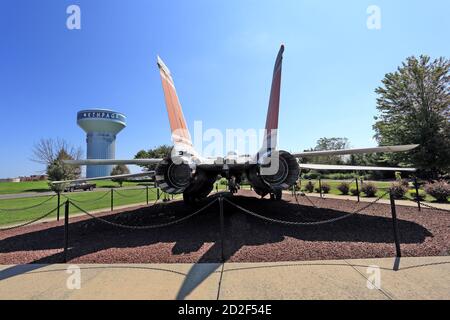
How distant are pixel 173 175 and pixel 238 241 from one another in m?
3.11

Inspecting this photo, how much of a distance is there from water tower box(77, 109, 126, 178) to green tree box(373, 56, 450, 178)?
82.8 metres

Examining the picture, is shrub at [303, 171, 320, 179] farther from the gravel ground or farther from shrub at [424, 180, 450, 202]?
the gravel ground

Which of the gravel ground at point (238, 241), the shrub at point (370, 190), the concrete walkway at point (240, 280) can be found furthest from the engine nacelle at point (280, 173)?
the shrub at point (370, 190)

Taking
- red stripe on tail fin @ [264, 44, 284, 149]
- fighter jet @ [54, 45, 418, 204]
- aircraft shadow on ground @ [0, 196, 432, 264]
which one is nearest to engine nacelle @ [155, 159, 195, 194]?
fighter jet @ [54, 45, 418, 204]

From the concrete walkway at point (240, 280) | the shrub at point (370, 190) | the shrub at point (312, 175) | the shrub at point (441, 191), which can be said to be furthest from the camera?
the shrub at point (312, 175)

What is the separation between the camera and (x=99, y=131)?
8675 cm

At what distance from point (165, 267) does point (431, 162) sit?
27366mm

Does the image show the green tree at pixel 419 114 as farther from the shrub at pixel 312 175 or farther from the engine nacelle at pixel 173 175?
the engine nacelle at pixel 173 175

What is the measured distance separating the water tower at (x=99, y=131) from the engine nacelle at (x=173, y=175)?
8547 centimetres

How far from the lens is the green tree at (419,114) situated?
2231 centimetres

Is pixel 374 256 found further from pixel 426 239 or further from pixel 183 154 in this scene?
pixel 183 154

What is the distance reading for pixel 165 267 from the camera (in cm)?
417

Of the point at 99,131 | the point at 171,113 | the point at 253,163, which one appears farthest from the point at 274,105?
the point at 99,131

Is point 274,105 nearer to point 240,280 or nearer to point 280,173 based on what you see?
point 280,173
